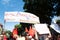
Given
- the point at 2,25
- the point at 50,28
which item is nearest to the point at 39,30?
the point at 50,28

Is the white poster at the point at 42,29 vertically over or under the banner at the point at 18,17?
under

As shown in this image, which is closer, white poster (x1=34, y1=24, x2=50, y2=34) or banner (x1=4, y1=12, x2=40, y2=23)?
white poster (x1=34, y1=24, x2=50, y2=34)

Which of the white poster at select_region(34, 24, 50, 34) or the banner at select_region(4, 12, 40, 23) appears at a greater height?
the banner at select_region(4, 12, 40, 23)

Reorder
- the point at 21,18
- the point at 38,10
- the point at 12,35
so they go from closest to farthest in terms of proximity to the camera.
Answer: the point at 12,35 → the point at 21,18 → the point at 38,10

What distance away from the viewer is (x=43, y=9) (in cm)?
4053

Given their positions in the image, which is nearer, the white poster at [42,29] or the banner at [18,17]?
the white poster at [42,29]

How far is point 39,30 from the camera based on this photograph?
18266 millimetres

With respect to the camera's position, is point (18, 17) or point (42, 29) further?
point (18, 17)

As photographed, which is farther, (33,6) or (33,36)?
(33,6)

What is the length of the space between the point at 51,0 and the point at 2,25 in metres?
24.9

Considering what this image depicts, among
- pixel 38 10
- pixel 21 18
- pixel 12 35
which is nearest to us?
pixel 12 35

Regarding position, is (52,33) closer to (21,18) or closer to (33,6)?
(21,18)

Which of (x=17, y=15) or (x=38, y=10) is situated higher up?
(x=17, y=15)

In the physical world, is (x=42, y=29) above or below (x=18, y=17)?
below
